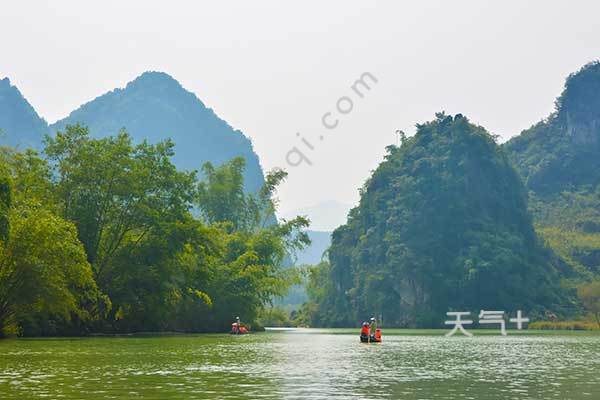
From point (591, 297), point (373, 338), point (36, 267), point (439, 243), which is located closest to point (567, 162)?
point (439, 243)

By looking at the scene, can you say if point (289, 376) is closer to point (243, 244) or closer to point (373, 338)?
point (373, 338)

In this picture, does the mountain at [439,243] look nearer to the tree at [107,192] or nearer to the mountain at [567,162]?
the mountain at [567,162]

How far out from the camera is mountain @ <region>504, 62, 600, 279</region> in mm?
151125

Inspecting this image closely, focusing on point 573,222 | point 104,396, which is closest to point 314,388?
point 104,396

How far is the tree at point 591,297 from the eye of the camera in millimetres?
108000

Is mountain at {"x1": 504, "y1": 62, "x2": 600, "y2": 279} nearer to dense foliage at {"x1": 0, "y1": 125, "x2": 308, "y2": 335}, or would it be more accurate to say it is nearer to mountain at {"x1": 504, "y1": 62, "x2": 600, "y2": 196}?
mountain at {"x1": 504, "y1": 62, "x2": 600, "y2": 196}

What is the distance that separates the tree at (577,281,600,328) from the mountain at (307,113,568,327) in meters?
4.50

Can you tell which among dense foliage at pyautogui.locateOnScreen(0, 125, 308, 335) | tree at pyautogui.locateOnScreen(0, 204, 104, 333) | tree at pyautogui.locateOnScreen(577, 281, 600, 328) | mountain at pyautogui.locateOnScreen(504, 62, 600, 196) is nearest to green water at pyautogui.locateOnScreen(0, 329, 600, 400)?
tree at pyautogui.locateOnScreen(0, 204, 104, 333)

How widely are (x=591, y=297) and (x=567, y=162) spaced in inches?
2629

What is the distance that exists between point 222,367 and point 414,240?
343 feet

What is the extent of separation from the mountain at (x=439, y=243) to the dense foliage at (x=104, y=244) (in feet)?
195

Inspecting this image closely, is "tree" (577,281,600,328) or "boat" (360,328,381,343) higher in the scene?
"tree" (577,281,600,328)

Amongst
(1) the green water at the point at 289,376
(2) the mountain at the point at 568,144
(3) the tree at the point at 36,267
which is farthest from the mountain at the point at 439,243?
(1) the green water at the point at 289,376

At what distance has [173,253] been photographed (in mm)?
60312
